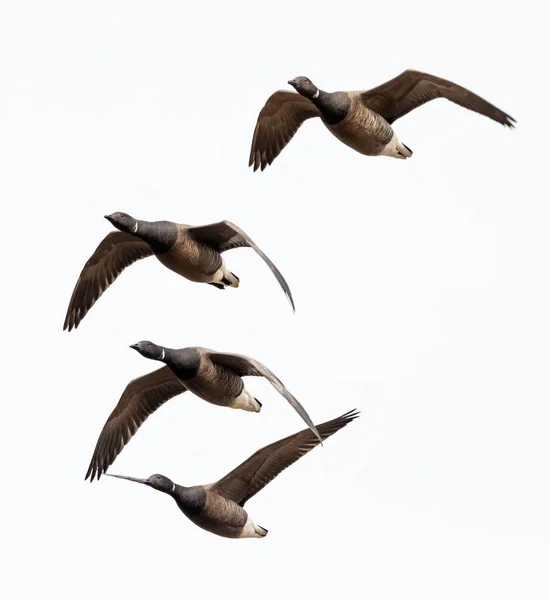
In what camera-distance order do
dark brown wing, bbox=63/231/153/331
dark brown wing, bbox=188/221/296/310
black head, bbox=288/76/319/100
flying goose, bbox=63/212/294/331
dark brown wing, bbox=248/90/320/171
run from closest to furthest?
1. dark brown wing, bbox=188/221/296/310
2. flying goose, bbox=63/212/294/331
3. black head, bbox=288/76/319/100
4. dark brown wing, bbox=63/231/153/331
5. dark brown wing, bbox=248/90/320/171

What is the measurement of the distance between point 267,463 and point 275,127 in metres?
6.94

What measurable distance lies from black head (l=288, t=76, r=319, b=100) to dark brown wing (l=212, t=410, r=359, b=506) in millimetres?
5445

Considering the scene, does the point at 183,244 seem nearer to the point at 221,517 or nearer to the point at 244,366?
the point at 244,366

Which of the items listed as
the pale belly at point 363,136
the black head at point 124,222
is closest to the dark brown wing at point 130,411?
the black head at point 124,222

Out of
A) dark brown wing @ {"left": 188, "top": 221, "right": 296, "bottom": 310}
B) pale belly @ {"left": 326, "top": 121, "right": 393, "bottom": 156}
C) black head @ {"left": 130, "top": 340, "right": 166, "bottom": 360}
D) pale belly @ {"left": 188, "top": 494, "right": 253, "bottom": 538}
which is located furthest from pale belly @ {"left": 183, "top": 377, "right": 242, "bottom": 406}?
pale belly @ {"left": 326, "top": 121, "right": 393, "bottom": 156}

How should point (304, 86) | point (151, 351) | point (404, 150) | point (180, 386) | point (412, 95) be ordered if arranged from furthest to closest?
point (180, 386), point (404, 150), point (412, 95), point (304, 86), point (151, 351)

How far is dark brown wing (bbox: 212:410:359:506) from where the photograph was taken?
29766mm

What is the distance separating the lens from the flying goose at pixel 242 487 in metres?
29.3

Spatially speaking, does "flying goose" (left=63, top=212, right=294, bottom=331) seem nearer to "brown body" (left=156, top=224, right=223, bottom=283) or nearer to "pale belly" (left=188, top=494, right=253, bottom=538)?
"brown body" (left=156, top=224, right=223, bottom=283)

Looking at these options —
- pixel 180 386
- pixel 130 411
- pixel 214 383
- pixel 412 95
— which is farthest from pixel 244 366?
pixel 412 95

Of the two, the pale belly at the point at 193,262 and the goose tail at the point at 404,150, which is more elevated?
the goose tail at the point at 404,150

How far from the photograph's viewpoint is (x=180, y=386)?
32.2 m

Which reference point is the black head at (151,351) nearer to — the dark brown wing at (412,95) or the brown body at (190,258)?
the brown body at (190,258)

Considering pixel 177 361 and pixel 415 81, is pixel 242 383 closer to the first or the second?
pixel 177 361
